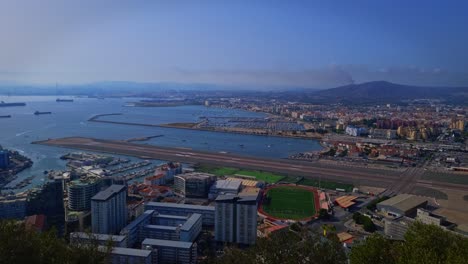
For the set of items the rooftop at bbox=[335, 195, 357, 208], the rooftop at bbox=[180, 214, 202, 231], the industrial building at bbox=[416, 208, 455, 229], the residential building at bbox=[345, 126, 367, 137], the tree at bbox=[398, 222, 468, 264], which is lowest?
the rooftop at bbox=[335, 195, 357, 208]

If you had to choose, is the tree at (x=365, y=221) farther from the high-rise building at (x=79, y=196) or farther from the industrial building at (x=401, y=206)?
the high-rise building at (x=79, y=196)

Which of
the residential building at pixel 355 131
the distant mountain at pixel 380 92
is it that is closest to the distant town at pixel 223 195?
the residential building at pixel 355 131

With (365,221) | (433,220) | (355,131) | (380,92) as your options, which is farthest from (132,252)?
(380,92)

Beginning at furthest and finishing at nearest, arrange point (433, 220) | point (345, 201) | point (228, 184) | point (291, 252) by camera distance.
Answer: point (228, 184), point (345, 201), point (433, 220), point (291, 252)

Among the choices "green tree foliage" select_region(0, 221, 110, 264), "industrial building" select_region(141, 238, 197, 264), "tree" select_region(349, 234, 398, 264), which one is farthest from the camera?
"industrial building" select_region(141, 238, 197, 264)

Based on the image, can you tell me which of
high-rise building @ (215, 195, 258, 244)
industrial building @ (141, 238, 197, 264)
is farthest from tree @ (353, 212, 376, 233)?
industrial building @ (141, 238, 197, 264)

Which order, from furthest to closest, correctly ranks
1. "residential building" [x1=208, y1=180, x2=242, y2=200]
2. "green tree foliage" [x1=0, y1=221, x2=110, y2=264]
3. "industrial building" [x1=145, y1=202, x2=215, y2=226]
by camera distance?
"residential building" [x1=208, y1=180, x2=242, y2=200] < "industrial building" [x1=145, y1=202, x2=215, y2=226] < "green tree foliage" [x1=0, y1=221, x2=110, y2=264]

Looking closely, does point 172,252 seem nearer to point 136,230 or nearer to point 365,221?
point 136,230

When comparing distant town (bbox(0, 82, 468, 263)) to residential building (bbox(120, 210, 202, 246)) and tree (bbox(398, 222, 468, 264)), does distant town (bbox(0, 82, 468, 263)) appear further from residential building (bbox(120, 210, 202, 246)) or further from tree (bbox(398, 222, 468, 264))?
tree (bbox(398, 222, 468, 264))
